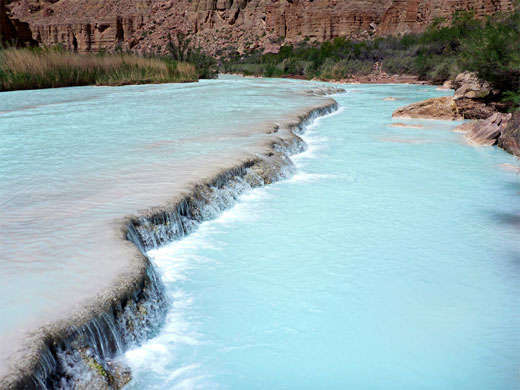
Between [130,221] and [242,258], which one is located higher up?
[130,221]

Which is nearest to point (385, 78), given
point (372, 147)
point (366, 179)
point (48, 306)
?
point (372, 147)

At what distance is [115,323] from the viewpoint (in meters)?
2.31

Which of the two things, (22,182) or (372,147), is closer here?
(22,182)

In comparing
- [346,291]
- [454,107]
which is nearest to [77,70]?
[454,107]

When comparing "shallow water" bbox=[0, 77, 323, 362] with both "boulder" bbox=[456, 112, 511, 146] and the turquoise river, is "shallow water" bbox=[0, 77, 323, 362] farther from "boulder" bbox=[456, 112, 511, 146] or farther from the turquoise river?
"boulder" bbox=[456, 112, 511, 146]

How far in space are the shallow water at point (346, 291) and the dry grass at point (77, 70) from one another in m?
11.3

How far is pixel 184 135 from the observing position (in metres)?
6.66

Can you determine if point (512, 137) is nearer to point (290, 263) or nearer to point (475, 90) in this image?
point (475, 90)

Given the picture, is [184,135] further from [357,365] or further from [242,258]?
[357,365]

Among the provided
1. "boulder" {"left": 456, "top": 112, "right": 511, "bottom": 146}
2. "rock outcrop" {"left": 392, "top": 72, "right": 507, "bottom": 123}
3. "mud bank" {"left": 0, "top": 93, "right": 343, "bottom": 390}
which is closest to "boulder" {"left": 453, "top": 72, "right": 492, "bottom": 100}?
"rock outcrop" {"left": 392, "top": 72, "right": 507, "bottom": 123}

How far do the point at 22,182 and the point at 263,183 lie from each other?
2293 mm

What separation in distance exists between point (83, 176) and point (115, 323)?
241 centimetres

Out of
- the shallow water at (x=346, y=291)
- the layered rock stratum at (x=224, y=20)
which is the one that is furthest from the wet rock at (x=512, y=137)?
the layered rock stratum at (x=224, y=20)

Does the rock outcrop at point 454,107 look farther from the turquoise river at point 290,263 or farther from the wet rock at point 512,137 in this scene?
the turquoise river at point 290,263
